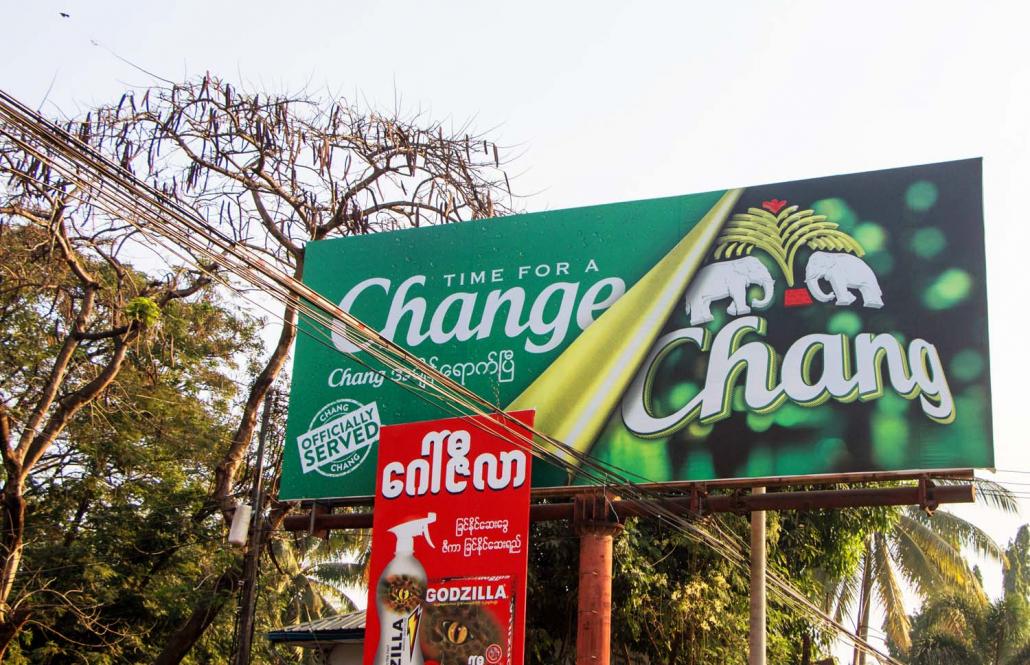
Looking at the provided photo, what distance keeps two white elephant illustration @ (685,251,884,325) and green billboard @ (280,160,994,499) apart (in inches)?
0.8

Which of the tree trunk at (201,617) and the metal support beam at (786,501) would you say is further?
the tree trunk at (201,617)

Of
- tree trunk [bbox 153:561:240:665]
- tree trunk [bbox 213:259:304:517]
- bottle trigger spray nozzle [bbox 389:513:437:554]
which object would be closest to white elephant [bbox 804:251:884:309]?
bottle trigger spray nozzle [bbox 389:513:437:554]

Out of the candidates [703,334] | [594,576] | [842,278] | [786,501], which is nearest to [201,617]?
[594,576]

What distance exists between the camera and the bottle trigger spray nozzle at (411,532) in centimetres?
1409

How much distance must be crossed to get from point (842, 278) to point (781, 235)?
102 centimetres

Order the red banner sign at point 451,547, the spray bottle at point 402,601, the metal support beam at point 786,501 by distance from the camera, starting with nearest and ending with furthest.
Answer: the red banner sign at point 451,547, the spray bottle at point 402,601, the metal support beam at point 786,501

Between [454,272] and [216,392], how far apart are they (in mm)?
10769

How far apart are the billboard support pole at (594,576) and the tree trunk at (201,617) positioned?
7.45 metres

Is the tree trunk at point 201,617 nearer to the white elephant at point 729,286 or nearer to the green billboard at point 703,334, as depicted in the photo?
the green billboard at point 703,334

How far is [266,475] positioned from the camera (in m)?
20.8

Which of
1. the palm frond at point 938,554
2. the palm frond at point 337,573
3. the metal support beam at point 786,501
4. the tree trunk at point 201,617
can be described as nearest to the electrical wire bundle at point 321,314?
the metal support beam at point 786,501

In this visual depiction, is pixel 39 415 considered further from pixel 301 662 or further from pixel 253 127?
pixel 301 662

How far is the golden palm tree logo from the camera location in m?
15.5

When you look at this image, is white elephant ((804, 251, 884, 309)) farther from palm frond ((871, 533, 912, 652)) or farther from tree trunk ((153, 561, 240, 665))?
palm frond ((871, 533, 912, 652))
